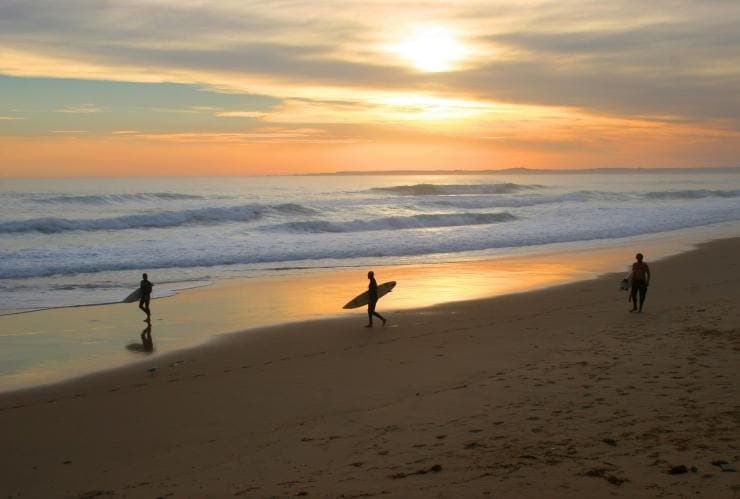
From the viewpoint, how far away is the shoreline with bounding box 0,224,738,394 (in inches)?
520

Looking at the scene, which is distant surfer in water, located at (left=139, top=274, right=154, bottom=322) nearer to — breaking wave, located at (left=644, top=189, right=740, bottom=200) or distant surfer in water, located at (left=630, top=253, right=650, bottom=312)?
distant surfer in water, located at (left=630, top=253, right=650, bottom=312)

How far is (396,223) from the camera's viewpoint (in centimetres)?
4578

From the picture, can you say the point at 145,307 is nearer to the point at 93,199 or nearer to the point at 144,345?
the point at 144,345

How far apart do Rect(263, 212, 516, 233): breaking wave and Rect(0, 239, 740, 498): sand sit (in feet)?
93.6

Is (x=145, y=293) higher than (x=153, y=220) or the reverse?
the reverse

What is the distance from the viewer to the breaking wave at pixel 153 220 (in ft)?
127

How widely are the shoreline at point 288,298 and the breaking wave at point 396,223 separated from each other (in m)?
16.3

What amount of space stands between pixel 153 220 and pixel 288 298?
29568 millimetres

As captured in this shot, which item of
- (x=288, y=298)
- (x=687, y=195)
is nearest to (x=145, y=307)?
(x=288, y=298)

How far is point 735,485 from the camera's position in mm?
5629

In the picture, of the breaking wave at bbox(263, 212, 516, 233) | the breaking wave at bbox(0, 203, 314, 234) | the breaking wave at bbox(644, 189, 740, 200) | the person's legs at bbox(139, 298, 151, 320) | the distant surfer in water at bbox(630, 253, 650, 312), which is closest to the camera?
the distant surfer in water at bbox(630, 253, 650, 312)

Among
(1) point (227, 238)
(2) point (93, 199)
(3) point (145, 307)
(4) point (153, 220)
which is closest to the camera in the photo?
(3) point (145, 307)

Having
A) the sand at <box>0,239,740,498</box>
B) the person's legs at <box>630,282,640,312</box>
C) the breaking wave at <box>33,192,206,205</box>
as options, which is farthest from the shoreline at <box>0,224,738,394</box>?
the breaking wave at <box>33,192,206,205</box>

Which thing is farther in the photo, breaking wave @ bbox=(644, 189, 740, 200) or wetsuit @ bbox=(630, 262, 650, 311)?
breaking wave @ bbox=(644, 189, 740, 200)
